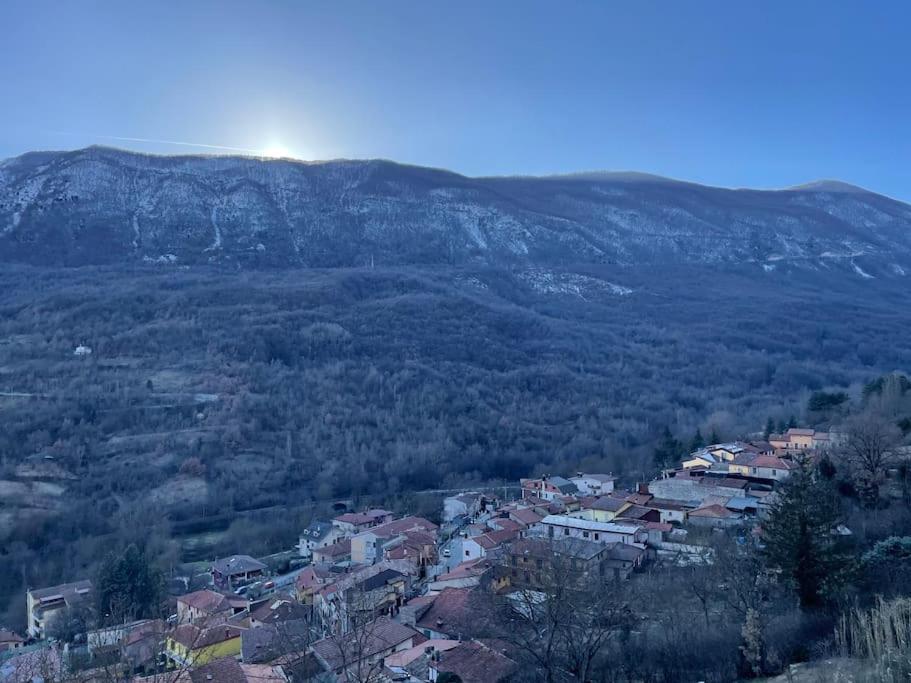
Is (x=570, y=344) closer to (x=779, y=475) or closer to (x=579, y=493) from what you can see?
(x=579, y=493)

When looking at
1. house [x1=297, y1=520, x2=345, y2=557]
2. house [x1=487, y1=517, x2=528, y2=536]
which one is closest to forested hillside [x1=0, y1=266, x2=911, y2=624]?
house [x1=297, y1=520, x2=345, y2=557]

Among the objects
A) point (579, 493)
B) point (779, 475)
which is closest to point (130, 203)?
point (579, 493)

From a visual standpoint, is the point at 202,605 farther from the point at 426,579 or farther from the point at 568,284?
the point at 568,284

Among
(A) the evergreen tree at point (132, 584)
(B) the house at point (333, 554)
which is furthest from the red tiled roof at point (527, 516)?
(A) the evergreen tree at point (132, 584)

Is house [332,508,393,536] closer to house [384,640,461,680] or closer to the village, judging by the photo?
the village

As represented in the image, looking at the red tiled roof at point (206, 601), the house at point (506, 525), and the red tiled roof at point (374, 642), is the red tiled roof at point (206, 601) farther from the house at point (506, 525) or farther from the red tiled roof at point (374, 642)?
the house at point (506, 525)

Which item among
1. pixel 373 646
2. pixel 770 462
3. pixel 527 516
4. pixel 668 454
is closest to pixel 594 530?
pixel 527 516
